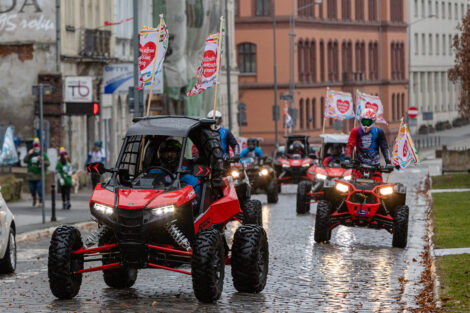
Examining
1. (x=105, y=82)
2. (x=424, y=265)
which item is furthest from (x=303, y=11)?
(x=424, y=265)

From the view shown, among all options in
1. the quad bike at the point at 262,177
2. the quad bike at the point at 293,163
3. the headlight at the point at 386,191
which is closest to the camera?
the headlight at the point at 386,191

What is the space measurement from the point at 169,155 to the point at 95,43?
31820 millimetres

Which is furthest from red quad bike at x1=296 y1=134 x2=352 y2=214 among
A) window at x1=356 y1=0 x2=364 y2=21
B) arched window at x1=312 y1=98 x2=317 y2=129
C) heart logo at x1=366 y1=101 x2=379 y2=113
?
window at x1=356 y1=0 x2=364 y2=21

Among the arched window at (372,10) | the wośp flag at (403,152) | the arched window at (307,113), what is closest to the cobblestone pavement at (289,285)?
the wośp flag at (403,152)

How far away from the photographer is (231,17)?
77.1 metres

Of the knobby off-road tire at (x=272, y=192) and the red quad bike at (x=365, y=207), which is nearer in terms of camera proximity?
the red quad bike at (x=365, y=207)

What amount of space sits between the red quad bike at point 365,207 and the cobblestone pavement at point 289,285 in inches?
11.6

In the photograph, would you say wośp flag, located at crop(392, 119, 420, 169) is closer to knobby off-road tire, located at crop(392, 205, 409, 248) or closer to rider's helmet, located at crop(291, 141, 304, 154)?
knobby off-road tire, located at crop(392, 205, 409, 248)

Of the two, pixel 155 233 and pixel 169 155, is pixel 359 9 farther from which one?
pixel 155 233

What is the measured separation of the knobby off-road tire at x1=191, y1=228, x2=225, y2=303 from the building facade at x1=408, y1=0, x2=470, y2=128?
99486 millimetres

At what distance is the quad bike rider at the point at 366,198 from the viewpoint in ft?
65.2

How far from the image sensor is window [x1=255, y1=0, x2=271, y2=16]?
89188 millimetres

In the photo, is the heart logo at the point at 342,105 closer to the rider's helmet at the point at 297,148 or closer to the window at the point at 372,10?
the rider's helmet at the point at 297,148

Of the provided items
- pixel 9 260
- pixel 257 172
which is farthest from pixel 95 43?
pixel 9 260
